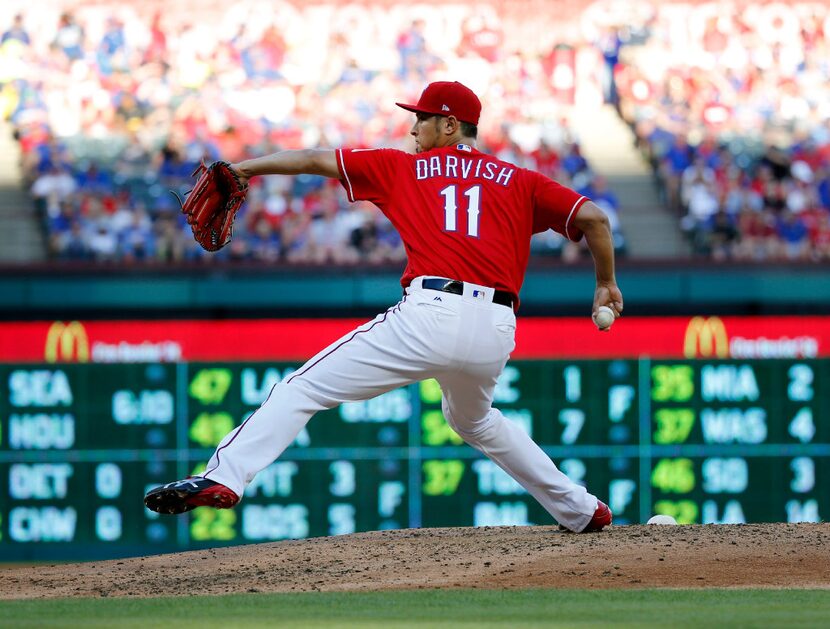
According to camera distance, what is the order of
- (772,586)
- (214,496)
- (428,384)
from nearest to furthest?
(214,496), (772,586), (428,384)

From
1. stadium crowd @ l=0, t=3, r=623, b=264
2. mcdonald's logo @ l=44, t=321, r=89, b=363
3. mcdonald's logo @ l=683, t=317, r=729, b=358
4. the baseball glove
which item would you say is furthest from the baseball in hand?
stadium crowd @ l=0, t=3, r=623, b=264

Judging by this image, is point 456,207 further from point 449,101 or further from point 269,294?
point 269,294

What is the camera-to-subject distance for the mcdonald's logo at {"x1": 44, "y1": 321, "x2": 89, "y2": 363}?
10477 mm

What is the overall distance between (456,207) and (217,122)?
10709 mm

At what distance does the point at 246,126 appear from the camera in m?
16.0

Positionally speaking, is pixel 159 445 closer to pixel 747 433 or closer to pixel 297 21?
pixel 747 433

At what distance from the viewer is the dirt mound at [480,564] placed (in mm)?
5688

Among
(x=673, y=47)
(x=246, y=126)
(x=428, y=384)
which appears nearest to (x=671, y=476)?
(x=428, y=384)

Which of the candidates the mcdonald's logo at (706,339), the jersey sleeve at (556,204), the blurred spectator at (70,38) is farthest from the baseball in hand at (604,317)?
the blurred spectator at (70,38)

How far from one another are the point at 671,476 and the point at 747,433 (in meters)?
0.59

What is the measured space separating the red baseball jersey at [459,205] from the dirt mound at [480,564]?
1138 millimetres

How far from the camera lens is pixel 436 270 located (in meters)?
5.43

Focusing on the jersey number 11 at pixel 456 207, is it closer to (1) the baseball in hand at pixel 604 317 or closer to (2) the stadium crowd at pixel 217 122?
(1) the baseball in hand at pixel 604 317

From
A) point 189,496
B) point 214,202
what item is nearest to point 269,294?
point 214,202
